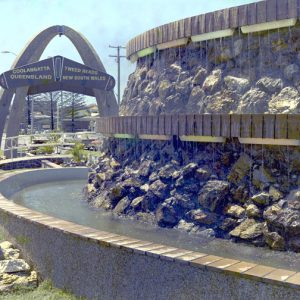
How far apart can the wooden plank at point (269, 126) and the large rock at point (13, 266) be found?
365cm

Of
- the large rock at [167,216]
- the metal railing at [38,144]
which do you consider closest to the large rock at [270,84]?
the large rock at [167,216]

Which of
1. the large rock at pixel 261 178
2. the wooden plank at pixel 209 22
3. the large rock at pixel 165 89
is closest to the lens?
the large rock at pixel 261 178

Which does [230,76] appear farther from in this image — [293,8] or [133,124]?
[133,124]

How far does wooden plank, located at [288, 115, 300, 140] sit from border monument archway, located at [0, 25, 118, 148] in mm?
17082

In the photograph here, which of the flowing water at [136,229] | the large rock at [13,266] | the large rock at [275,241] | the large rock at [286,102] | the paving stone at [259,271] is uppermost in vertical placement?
the large rock at [286,102]

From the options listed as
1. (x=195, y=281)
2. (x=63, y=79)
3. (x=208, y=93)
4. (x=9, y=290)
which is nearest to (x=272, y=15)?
(x=208, y=93)

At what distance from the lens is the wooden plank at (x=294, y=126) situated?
20.2 feet

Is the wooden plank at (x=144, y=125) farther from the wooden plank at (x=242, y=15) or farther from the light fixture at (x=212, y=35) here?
the wooden plank at (x=242, y=15)

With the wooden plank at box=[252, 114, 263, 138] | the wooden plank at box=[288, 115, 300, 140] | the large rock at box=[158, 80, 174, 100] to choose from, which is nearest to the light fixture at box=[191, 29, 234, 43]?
the large rock at box=[158, 80, 174, 100]

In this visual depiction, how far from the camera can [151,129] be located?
811 cm

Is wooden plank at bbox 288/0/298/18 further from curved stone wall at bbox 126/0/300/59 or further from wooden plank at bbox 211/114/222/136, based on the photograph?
wooden plank at bbox 211/114/222/136

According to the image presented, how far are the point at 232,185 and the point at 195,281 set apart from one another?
113 inches

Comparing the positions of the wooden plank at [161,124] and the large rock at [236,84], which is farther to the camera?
the wooden plank at [161,124]

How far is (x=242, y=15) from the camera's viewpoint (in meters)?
7.50
